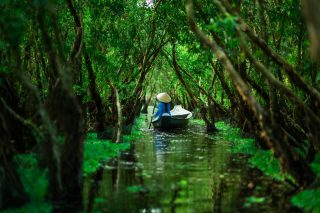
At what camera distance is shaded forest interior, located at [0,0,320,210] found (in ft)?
28.0

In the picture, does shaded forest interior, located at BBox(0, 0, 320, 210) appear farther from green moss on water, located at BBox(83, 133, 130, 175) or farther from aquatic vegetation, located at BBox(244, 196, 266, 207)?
green moss on water, located at BBox(83, 133, 130, 175)

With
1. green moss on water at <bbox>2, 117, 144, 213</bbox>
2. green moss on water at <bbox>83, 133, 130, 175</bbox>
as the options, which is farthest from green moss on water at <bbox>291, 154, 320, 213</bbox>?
green moss on water at <bbox>83, 133, 130, 175</bbox>

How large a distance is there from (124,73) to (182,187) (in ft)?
61.1

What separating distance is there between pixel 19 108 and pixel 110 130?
9.65 meters

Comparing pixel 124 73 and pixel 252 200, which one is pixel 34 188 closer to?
pixel 252 200

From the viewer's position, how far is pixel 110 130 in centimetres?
2342

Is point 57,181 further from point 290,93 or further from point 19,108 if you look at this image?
point 19,108

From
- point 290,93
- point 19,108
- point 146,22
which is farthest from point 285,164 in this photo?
point 146,22

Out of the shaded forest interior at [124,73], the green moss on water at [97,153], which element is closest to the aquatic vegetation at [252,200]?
the shaded forest interior at [124,73]

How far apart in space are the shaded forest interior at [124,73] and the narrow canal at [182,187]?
76cm

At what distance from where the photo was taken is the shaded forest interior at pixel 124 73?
855 centimetres

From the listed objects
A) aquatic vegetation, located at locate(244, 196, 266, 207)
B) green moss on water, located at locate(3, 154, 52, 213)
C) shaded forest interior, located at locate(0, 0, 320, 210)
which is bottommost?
aquatic vegetation, located at locate(244, 196, 266, 207)

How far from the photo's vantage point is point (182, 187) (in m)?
10.5

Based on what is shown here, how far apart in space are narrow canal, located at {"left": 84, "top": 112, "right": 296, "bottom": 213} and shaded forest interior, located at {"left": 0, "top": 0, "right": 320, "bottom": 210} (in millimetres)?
763
